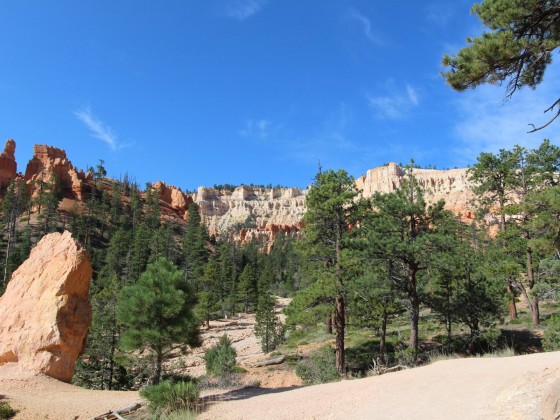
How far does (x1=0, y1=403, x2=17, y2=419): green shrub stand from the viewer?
10.7m

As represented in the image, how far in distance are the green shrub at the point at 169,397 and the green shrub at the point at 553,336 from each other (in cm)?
1311

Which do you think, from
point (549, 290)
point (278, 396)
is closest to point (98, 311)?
point (278, 396)

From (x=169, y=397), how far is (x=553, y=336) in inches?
551

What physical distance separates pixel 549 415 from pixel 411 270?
35.6ft

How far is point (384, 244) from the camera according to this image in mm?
15242

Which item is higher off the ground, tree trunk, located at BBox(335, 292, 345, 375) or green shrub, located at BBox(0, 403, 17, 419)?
tree trunk, located at BBox(335, 292, 345, 375)

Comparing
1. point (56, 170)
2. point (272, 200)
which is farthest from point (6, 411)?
point (272, 200)

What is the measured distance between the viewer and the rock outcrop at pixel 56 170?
3334 inches

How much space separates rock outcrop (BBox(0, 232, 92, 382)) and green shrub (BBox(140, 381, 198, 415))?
227 inches

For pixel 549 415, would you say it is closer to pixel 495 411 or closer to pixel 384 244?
pixel 495 411

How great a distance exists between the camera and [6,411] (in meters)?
10.8

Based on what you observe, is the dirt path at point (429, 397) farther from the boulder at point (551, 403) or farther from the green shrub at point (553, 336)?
the green shrub at point (553, 336)

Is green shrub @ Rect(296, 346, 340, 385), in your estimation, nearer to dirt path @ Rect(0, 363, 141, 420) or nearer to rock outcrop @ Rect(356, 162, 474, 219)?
dirt path @ Rect(0, 363, 141, 420)

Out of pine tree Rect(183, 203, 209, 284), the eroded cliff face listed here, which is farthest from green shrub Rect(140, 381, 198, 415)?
the eroded cliff face
